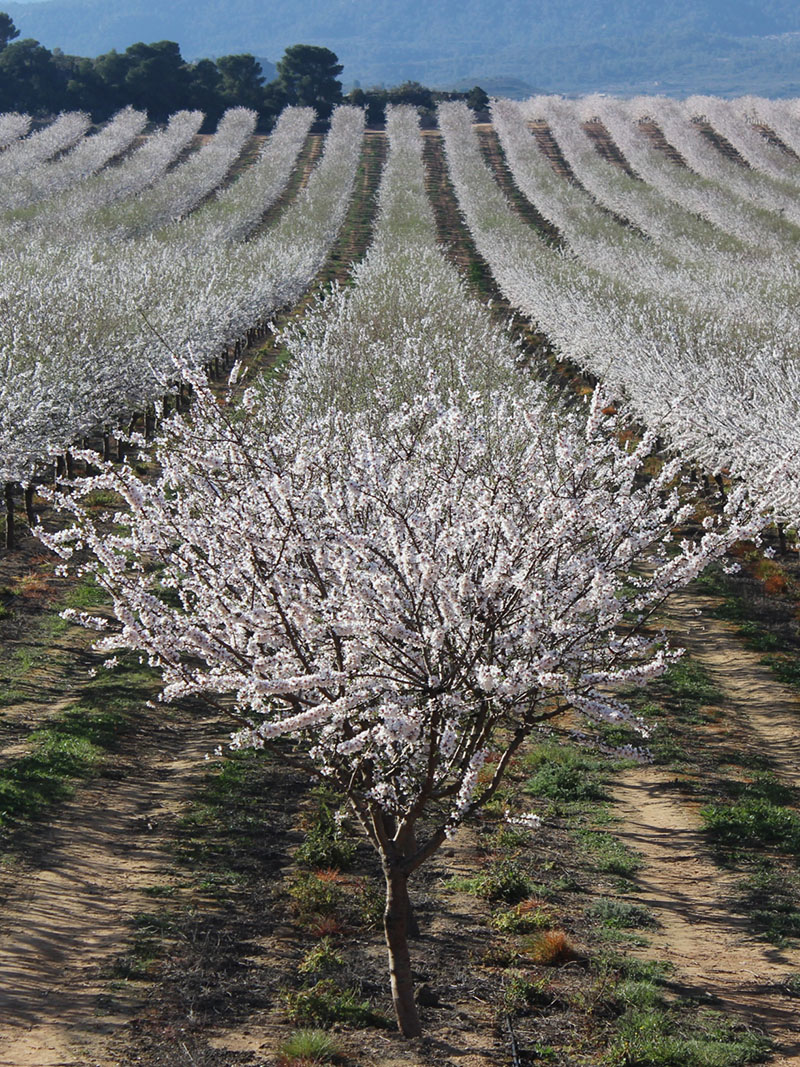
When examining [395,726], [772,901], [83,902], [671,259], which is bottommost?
[83,902]

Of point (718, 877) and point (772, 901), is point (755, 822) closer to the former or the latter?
point (718, 877)

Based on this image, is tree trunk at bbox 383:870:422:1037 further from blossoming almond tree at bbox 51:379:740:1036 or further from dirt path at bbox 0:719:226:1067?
dirt path at bbox 0:719:226:1067

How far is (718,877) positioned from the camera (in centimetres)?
1353

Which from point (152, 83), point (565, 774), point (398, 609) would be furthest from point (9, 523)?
point (152, 83)

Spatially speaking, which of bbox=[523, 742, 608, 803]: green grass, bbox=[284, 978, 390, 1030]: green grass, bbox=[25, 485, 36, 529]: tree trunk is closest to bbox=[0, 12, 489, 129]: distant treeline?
bbox=[25, 485, 36, 529]: tree trunk

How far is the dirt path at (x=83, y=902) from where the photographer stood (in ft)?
32.2

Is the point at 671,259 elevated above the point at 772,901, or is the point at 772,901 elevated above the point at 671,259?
the point at 671,259

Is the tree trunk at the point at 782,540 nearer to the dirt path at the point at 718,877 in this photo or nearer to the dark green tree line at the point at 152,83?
the dirt path at the point at 718,877

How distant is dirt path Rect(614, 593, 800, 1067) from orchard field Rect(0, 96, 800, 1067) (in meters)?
0.05

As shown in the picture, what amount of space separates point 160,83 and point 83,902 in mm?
108868

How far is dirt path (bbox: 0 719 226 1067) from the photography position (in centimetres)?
981

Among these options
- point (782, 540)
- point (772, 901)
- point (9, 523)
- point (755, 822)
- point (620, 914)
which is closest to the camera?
point (620, 914)

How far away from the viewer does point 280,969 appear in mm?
11141

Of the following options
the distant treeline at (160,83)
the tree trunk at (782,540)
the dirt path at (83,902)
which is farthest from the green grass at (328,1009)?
the distant treeline at (160,83)
